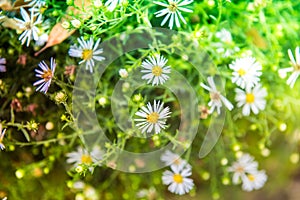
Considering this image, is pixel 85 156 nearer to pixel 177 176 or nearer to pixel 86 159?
pixel 86 159

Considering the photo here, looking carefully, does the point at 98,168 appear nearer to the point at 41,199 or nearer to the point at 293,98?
the point at 41,199

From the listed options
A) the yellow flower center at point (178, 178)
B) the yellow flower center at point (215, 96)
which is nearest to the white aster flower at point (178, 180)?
the yellow flower center at point (178, 178)

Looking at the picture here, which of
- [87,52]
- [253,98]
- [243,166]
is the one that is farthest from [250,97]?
[87,52]

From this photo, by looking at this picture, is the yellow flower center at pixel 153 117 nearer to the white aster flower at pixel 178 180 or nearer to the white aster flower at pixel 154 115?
the white aster flower at pixel 154 115

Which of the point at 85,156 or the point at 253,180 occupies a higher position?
the point at 253,180

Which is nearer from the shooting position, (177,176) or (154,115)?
(154,115)

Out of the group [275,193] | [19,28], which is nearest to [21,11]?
[19,28]
